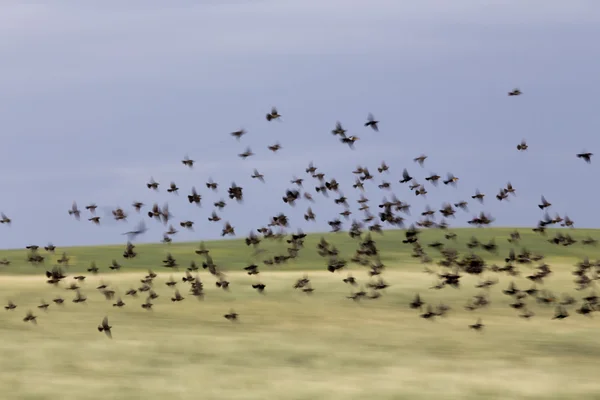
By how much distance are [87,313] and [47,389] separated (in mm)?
14571

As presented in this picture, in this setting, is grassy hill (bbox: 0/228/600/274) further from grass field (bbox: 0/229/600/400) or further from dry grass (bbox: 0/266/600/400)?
dry grass (bbox: 0/266/600/400)

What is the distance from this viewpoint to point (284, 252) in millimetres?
67875

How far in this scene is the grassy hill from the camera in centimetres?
6125

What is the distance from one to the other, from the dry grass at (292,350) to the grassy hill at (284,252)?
57.3 ft

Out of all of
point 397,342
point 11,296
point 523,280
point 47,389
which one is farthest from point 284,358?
point 523,280

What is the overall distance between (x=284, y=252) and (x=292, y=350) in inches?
1543

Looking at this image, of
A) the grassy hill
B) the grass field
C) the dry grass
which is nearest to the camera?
the dry grass

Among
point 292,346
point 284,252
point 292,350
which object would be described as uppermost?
point 284,252

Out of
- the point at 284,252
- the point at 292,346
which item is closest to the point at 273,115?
the point at 292,346

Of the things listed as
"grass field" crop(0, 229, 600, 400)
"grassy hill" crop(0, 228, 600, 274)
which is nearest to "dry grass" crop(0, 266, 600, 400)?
"grass field" crop(0, 229, 600, 400)

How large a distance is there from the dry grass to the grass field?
1.9 inches

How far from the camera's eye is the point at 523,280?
48.8 meters

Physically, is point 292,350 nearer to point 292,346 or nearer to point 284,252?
point 292,346

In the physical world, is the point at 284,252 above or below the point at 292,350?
above
